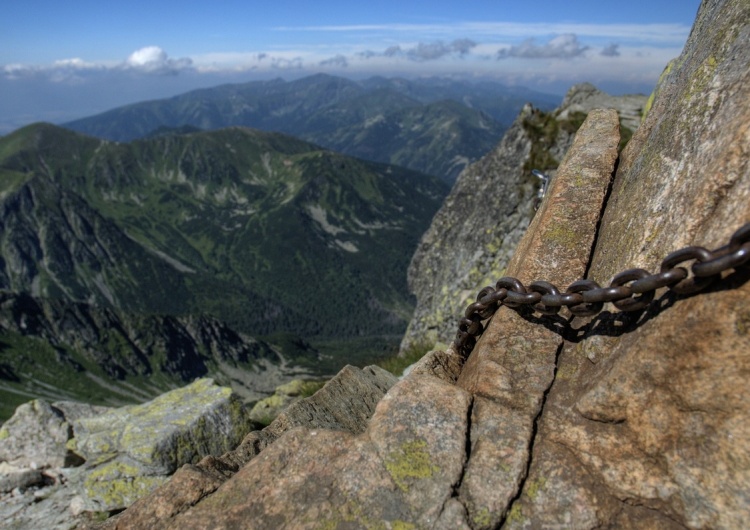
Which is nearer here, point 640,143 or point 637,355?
point 637,355

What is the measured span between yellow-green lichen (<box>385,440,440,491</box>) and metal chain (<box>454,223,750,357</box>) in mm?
2434

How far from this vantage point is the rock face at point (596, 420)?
16.0 feet

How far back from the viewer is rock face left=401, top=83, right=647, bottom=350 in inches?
1157

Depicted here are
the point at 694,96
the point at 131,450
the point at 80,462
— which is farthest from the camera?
the point at 80,462

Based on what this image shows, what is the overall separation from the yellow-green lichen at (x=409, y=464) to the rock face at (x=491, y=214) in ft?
63.0

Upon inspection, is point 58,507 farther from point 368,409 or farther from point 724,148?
point 724,148

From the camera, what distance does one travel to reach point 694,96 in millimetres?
7320

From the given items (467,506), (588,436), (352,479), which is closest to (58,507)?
(352,479)

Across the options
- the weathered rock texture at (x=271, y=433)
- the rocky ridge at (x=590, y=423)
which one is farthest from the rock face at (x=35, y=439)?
the rocky ridge at (x=590, y=423)

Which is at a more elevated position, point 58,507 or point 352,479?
point 352,479

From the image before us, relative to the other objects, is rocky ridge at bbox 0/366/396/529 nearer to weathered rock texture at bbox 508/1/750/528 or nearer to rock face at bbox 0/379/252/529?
rock face at bbox 0/379/252/529

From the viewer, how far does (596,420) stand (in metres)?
5.72

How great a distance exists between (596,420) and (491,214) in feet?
98.8

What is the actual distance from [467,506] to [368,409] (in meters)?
4.84
